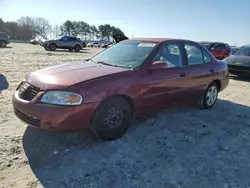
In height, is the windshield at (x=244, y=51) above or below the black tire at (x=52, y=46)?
above

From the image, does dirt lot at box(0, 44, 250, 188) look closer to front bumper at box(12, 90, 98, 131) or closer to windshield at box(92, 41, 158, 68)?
front bumper at box(12, 90, 98, 131)

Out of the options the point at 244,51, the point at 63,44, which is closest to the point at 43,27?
the point at 63,44

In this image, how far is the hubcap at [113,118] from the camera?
3715mm

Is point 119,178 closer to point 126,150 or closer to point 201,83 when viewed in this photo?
point 126,150

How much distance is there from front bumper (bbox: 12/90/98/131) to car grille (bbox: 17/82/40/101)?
0.09m

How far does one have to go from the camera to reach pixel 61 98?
334 cm

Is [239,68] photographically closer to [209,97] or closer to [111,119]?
[209,97]

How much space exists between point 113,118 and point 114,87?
471 mm

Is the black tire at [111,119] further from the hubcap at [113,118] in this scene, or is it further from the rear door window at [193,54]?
the rear door window at [193,54]

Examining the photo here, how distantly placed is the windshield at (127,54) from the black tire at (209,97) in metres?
1.93

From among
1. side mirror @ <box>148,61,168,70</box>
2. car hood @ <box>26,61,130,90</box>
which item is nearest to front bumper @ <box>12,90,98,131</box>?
car hood @ <box>26,61,130,90</box>

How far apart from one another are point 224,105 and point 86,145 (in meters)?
3.98

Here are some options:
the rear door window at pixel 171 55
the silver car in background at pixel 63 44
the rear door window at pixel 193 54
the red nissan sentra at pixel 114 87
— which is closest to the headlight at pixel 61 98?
the red nissan sentra at pixel 114 87

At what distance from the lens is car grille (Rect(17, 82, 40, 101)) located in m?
3.52
